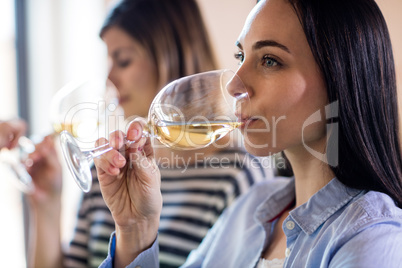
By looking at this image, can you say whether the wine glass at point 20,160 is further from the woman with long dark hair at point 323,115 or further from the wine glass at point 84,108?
the woman with long dark hair at point 323,115

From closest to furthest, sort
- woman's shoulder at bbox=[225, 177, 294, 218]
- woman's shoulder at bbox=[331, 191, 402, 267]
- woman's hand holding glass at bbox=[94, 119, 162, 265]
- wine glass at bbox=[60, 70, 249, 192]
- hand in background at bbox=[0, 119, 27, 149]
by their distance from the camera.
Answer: woman's shoulder at bbox=[331, 191, 402, 267] → wine glass at bbox=[60, 70, 249, 192] → woman's hand holding glass at bbox=[94, 119, 162, 265] → woman's shoulder at bbox=[225, 177, 294, 218] → hand in background at bbox=[0, 119, 27, 149]

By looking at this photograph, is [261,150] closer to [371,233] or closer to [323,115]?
[323,115]

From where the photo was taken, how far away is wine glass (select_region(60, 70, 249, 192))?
824 millimetres

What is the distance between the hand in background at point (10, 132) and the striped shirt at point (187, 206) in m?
0.35

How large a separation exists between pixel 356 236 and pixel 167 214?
78cm

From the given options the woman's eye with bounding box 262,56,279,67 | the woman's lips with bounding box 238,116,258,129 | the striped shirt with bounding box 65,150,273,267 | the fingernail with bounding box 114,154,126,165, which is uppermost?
the woman's eye with bounding box 262,56,279,67

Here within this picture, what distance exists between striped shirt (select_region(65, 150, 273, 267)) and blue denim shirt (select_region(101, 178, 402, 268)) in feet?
0.74

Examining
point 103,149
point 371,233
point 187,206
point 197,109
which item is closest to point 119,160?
point 103,149

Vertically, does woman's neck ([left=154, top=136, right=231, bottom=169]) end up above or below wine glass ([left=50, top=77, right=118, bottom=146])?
below

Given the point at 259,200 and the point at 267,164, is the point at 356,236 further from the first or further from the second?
the point at 267,164

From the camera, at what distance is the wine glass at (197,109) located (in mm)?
824

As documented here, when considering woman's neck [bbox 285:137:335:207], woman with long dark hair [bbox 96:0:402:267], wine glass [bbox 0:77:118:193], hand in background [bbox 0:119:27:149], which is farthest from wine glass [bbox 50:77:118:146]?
woman's neck [bbox 285:137:335:207]

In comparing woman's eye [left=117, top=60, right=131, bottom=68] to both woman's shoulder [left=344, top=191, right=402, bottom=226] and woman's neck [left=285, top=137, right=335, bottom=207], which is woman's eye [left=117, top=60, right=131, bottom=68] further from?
woman's shoulder [left=344, top=191, right=402, bottom=226]

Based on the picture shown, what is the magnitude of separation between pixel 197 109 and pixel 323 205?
12.0 inches
